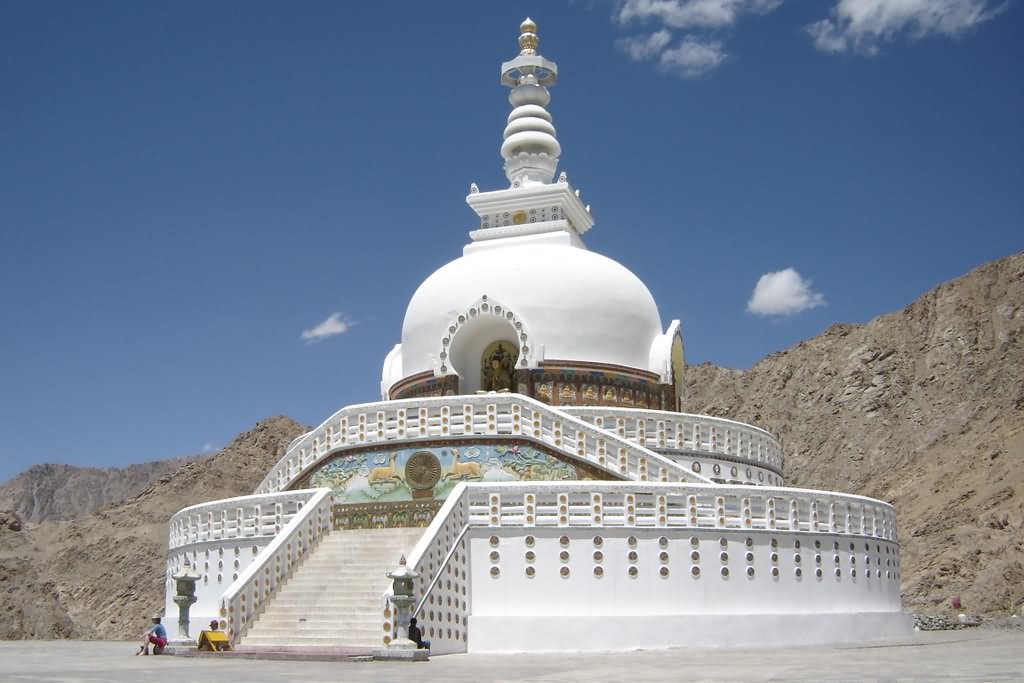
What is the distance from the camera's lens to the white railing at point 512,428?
2197 centimetres

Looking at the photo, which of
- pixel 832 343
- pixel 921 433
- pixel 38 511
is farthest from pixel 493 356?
pixel 38 511

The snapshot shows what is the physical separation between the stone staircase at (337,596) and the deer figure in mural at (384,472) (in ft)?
3.68

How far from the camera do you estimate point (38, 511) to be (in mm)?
119188

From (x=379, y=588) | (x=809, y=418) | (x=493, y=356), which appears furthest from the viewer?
(x=809, y=418)

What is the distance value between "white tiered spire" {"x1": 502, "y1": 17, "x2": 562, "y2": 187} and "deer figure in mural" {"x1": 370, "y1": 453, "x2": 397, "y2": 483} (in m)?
12.5

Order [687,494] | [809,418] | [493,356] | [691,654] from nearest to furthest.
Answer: [691,654]
[687,494]
[493,356]
[809,418]

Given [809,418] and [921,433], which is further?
[809,418]

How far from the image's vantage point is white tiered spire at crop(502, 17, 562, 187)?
109 ft

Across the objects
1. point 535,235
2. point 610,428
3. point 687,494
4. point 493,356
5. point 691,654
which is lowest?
point 691,654

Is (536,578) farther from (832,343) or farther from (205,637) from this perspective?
(832,343)

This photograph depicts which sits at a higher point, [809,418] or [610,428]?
[809,418]

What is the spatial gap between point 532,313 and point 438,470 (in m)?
6.49

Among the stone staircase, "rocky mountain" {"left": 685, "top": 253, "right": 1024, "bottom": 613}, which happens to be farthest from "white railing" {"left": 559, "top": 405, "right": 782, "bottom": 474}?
"rocky mountain" {"left": 685, "top": 253, "right": 1024, "bottom": 613}

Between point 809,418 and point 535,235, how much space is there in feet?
142
